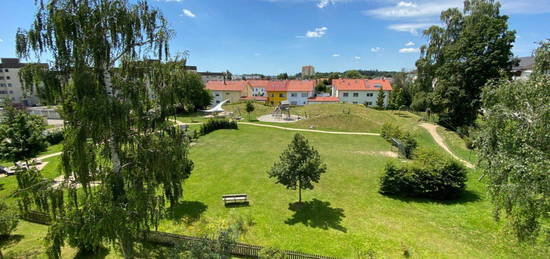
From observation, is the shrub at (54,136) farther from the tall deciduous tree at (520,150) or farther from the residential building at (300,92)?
the residential building at (300,92)

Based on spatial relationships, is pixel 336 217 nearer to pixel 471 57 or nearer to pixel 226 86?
pixel 471 57

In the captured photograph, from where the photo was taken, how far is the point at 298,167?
1454cm

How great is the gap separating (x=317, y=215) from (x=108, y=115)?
493 inches

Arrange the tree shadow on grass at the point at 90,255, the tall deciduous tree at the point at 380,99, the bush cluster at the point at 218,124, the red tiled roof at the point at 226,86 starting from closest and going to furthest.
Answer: the tree shadow on grass at the point at 90,255 → the bush cluster at the point at 218,124 → the tall deciduous tree at the point at 380,99 → the red tiled roof at the point at 226,86

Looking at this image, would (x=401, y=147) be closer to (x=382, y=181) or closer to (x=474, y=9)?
(x=382, y=181)

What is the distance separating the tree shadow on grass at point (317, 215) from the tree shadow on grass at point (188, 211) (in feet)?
17.7

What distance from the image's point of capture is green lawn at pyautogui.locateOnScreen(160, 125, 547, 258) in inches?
486

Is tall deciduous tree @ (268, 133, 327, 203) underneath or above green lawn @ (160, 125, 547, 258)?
above

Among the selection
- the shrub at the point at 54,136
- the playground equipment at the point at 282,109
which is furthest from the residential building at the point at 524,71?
the shrub at the point at 54,136

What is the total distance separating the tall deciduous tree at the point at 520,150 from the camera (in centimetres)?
754

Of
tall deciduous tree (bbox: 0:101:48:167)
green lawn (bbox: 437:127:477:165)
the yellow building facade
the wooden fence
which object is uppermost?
the yellow building facade

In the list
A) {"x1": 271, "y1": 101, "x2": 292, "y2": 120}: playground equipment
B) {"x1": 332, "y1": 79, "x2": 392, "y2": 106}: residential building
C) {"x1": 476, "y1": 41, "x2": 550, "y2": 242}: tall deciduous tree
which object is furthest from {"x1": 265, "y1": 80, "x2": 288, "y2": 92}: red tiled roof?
{"x1": 476, "y1": 41, "x2": 550, "y2": 242}: tall deciduous tree

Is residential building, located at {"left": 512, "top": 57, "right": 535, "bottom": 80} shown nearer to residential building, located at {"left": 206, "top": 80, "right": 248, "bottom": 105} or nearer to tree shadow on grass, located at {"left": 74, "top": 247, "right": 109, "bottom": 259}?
tree shadow on grass, located at {"left": 74, "top": 247, "right": 109, "bottom": 259}

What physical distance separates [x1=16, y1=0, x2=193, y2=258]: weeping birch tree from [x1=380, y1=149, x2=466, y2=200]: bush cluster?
15.4m
